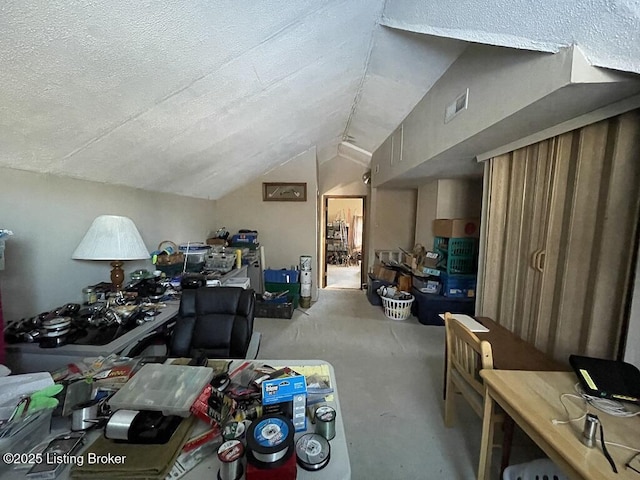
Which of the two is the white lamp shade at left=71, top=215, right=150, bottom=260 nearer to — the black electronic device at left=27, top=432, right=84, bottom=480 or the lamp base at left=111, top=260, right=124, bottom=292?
the lamp base at left=111, top=260, right=124, bottom=292

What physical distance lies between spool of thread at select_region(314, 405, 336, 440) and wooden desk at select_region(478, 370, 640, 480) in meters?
0.74

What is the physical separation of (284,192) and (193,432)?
4.01 m

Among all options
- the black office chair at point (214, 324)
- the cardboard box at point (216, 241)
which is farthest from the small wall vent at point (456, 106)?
the cardboard box at point (216, 241)

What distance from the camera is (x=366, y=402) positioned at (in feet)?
6.79

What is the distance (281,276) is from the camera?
4246 mm

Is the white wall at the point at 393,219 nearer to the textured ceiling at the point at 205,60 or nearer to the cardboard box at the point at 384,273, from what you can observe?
the cardboard box at the point at 384,273

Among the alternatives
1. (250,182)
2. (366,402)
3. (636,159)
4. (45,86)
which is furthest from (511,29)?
(250,182)

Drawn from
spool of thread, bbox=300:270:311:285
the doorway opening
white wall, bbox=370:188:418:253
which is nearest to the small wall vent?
spool of thread, bbox=300:270:311:285

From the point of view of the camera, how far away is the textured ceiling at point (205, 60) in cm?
94

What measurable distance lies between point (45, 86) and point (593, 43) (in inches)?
84.2

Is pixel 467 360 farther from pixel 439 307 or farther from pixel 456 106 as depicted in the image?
pixel 439 307

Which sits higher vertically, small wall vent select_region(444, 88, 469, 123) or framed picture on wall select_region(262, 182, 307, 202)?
small wall vent select_region(444, 88, 469, 123)

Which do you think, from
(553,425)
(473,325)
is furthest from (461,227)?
(553,425)

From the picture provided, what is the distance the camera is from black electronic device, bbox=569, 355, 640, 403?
1.08m
